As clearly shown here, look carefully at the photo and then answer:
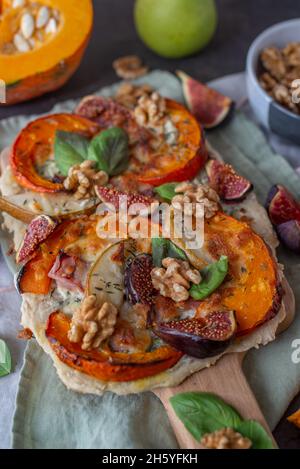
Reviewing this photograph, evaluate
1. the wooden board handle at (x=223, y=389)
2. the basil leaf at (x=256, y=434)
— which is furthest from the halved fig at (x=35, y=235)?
the basil leaf at (x=256, y=434)

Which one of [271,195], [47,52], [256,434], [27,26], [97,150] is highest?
[27,26]

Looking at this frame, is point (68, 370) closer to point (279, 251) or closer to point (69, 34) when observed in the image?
point (279, 251)

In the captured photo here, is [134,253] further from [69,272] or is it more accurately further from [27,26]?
[27,26]

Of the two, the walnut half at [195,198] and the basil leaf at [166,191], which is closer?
the walnut half at [195,198]

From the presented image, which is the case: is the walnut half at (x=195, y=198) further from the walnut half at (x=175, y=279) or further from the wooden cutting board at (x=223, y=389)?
the wooden cutting board at (x=223, y=389)

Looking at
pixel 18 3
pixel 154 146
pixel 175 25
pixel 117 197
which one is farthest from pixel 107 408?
pixel 175 25

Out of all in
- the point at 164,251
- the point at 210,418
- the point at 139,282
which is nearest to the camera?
the point at 210,418

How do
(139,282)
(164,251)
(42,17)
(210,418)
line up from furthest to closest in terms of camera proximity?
(42,17) < (164,251) < (139,282) < (210,418)
